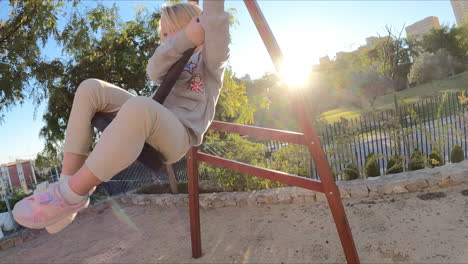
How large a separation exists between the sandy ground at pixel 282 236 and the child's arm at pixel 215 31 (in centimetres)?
179

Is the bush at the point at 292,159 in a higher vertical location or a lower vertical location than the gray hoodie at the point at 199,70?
lower

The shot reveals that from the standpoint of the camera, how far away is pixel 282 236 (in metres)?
3.03

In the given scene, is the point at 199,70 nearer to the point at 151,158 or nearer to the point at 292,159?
the point at 151,158

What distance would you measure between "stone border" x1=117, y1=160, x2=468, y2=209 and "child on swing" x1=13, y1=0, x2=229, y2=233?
261cm

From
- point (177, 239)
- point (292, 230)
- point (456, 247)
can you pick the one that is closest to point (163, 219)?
point (177, 239)

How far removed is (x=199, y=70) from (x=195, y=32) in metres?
0.26

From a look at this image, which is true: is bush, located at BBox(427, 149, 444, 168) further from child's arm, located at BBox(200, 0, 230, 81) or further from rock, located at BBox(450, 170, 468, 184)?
child's arm, located at BBox(200, 0, 230, 81)

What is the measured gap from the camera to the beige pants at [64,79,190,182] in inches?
43.1

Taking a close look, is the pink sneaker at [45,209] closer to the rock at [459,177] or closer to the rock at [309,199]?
the rock at [309,199]

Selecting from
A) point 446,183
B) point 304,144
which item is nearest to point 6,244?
point 304,144

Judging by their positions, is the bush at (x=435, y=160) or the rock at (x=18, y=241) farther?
the rock at (x=18, y=241)

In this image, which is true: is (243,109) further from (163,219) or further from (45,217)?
(45,217)

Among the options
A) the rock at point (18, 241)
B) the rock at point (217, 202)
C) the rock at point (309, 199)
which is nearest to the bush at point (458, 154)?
the rock at point (309, 199)

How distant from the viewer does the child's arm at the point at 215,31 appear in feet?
3.99
